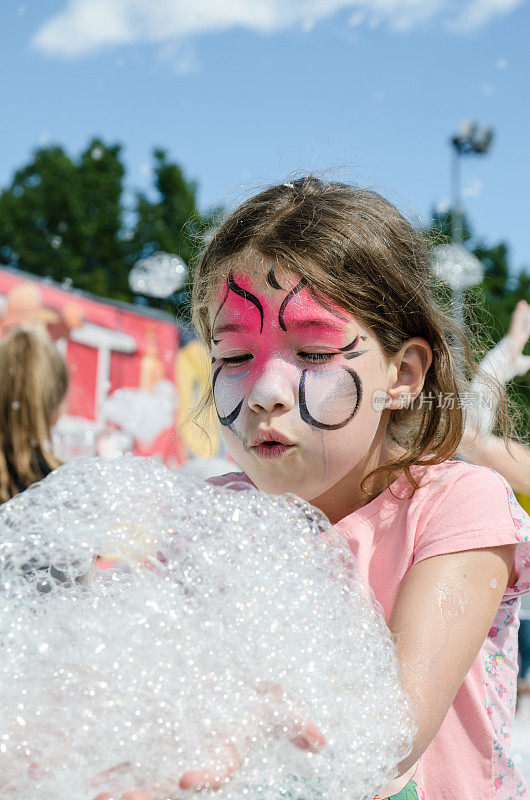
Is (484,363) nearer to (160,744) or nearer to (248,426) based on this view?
(248,426)

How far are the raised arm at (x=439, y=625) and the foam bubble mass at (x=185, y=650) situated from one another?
2 cm

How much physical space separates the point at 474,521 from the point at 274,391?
10.6 inches

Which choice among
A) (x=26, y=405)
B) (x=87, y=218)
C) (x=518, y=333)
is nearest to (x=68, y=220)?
(x=87, y=218)

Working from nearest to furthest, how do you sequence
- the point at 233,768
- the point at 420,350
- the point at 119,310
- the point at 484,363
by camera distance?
the point at 233,768 < the point at 420,350 < the point at 484,363 < the point at 119,310

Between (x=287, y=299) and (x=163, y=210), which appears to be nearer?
(x=287, y=299)

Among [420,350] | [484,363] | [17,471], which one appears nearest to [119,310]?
[17,471]

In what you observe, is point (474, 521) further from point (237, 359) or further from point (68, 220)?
point (68, 220)

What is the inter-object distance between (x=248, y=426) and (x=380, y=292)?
0.81ft

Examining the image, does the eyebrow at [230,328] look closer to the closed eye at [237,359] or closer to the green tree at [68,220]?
the closed eye at [237,359]

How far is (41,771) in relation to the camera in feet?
2.27

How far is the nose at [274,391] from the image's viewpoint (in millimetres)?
958

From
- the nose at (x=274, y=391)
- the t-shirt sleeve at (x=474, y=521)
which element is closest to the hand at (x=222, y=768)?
the t-shirt sleeve at (x=474, y=521)

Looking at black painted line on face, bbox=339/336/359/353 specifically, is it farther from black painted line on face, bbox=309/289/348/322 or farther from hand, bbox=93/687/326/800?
hand, bbox=93/687/326/800

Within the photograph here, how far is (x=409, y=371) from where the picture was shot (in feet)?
3.64
